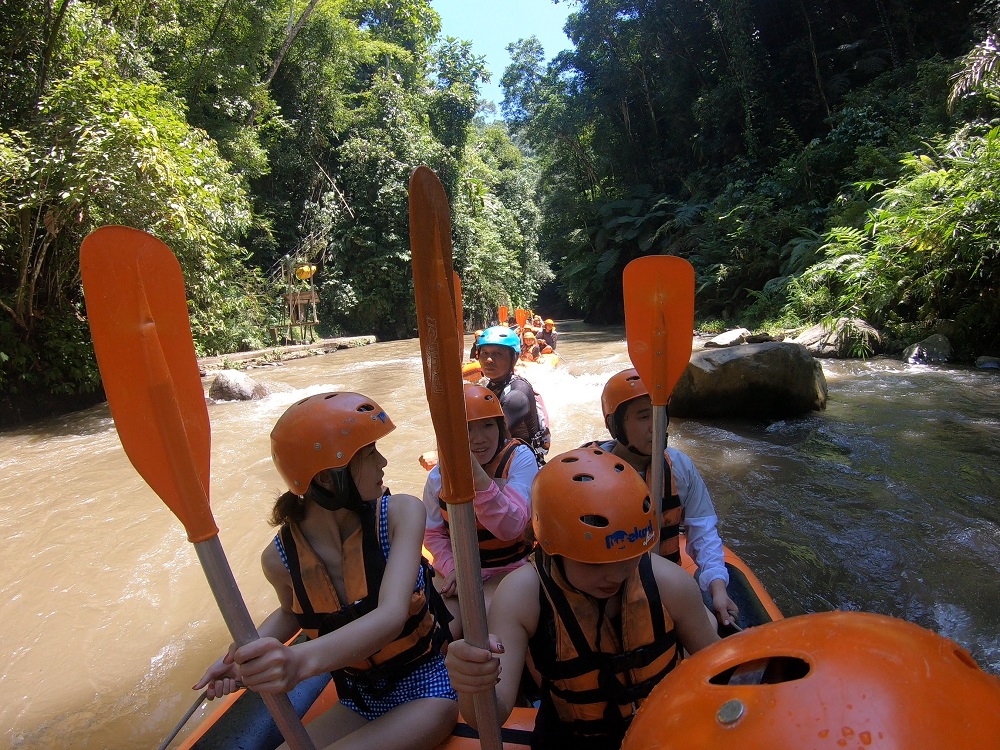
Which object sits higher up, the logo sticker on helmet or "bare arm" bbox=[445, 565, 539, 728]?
the logo sticker on helmet

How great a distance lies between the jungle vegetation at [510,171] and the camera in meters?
7.70

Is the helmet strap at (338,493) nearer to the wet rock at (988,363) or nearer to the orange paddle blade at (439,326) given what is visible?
the orange paddle blade at (439,326)

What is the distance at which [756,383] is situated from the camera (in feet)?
20.5

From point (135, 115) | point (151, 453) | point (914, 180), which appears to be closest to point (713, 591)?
point (151, 453)

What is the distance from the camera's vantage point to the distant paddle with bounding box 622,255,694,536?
1962 millimetres

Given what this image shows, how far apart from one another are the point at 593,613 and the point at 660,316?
1.04 meters

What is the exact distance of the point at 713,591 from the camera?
2074mm

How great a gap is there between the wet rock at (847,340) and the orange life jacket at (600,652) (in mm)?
8049

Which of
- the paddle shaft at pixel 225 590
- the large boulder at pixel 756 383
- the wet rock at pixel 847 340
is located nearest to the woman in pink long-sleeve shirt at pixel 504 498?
the paddle shaft at pixel 225 590

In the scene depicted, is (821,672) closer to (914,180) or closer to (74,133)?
(74,133)

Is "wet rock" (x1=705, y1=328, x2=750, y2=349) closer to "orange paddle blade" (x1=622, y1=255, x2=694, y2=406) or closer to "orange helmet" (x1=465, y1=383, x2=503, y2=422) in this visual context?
"orange helmet" (x1=465, y1=383, x2=503, y2=422)

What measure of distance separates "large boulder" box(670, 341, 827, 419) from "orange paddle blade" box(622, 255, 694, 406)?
15.3 ft

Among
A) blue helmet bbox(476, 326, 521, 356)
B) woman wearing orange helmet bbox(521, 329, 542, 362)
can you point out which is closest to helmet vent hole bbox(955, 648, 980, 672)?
blue helmet bbox(476, 326, 521, 356)

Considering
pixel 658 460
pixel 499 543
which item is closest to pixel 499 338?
pixel 499 543
